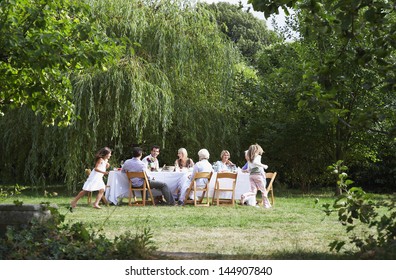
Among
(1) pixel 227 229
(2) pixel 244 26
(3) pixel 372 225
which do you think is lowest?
(1) pixel 227 229

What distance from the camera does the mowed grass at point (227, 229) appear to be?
779cm

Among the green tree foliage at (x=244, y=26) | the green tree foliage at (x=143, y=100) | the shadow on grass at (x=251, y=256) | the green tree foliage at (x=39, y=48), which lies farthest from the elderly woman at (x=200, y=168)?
the green tree foliage at (x=244, y=26)

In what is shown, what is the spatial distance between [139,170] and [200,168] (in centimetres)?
131

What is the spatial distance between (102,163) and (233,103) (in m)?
8.65

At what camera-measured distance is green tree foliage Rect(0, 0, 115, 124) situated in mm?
9484

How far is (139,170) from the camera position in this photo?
1573 cm

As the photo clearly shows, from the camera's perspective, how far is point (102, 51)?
34.1 feet

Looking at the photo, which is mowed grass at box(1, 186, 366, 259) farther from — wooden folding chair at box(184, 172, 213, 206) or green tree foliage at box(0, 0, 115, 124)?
green tree foliage at box(0, 0, 115, 124)

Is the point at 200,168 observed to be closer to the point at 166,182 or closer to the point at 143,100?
the point at 166,182

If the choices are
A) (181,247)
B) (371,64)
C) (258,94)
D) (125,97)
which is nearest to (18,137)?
(125,97)

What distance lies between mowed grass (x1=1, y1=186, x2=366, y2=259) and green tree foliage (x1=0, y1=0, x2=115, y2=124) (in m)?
1.97

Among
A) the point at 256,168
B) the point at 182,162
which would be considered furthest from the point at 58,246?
the point at 182,162

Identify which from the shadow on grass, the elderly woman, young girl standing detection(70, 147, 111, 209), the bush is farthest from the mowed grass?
the elderly woman

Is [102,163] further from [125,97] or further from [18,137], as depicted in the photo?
[18,137]
